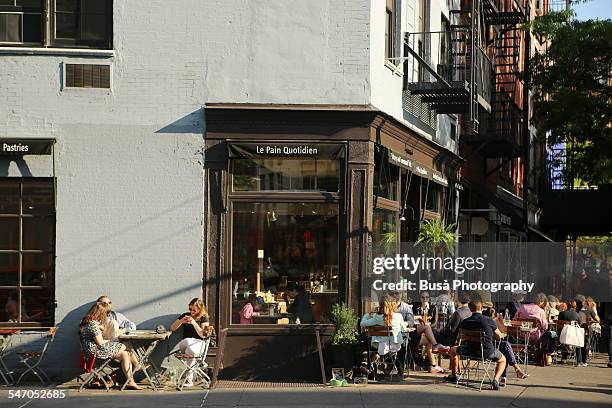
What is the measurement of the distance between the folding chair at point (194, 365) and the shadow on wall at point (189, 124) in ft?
10.9

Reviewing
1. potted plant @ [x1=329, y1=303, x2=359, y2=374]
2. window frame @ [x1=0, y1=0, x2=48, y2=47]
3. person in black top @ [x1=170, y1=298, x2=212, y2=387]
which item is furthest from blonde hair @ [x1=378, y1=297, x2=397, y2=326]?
window frame @ [x1=0, y1=0, x2=48, y2=47]

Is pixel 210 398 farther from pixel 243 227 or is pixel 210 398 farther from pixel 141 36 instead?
pixel 141 36

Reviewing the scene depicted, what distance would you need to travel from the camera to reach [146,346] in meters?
16.0

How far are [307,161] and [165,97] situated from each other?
2.48m

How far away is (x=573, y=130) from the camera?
87.2 ft

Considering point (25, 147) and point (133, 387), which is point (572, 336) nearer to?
point (133, 387)

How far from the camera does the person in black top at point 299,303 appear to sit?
54.4ft

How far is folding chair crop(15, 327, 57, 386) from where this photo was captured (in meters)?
15.7

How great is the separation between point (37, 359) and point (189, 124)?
4.38m

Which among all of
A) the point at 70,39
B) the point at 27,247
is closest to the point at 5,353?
the point at 27,247

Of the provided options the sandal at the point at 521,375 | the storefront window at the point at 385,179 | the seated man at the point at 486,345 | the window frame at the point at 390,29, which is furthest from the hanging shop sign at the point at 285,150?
the sandal at the point at 521,375

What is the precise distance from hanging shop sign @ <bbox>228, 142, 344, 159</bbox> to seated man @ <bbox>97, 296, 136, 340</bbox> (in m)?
2.99

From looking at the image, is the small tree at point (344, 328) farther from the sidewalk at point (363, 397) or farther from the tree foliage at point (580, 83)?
the tree foliage at point (580, 83)

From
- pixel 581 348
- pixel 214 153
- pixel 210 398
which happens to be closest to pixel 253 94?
pixel 214 153
